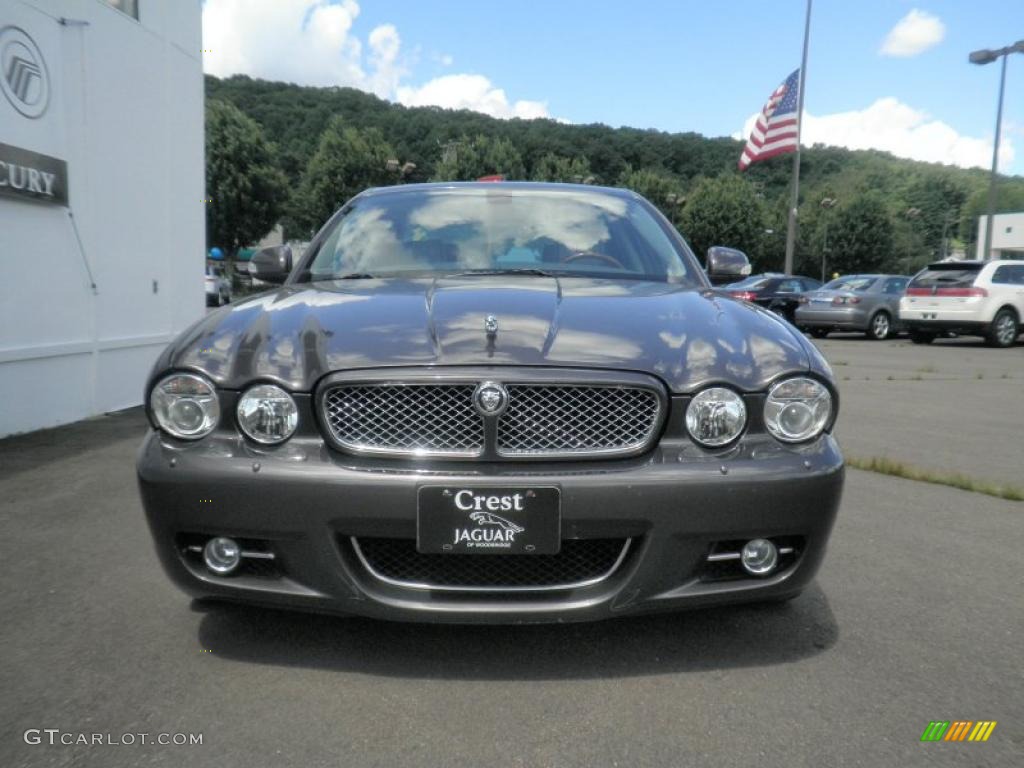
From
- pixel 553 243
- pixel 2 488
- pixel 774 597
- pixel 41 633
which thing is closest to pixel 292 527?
pixel 41 633

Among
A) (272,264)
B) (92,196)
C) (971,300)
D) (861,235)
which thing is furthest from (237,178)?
(272,264)

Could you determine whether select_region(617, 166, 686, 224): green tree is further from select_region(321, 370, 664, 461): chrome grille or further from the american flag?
select_region(321, 370, 664, 461): chrome grille

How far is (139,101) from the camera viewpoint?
8.02 meters

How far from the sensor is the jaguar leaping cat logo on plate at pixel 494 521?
7.32 ft

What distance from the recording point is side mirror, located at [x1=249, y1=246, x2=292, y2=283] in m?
3.99

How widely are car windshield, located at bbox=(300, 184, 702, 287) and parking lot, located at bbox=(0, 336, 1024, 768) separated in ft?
4.41

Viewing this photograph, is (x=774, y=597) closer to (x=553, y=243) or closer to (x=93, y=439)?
(x=553, y=243)

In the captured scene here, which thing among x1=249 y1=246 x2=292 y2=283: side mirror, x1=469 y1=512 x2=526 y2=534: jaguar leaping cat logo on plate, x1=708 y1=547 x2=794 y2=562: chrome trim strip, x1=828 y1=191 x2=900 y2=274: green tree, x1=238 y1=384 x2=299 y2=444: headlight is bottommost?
x1=708 y1=547 x2=794 y2=562: chrome trim strip

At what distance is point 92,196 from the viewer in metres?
7.32

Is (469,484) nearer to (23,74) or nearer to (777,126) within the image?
(23,74)

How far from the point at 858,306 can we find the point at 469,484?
18187 millimetres

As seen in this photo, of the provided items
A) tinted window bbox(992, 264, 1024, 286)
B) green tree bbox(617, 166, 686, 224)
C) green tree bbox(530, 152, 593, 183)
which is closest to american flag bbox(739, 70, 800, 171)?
tinted window bbox(992, 264, 1024, 286)

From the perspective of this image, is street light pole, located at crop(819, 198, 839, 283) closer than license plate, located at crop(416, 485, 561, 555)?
No

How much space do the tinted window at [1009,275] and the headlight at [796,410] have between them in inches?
641
